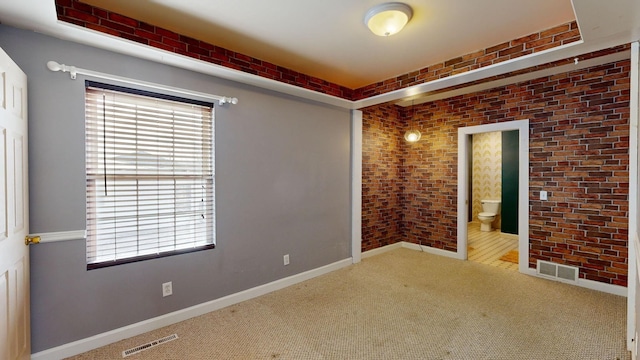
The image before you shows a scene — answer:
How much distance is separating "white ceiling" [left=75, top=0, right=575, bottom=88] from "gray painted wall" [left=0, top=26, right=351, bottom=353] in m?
0.41

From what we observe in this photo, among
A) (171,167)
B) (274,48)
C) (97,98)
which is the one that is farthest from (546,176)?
(97,98)

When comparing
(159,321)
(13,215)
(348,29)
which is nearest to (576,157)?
(348,29)

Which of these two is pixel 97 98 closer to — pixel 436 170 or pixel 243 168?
pixel 243 168

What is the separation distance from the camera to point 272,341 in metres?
2.24

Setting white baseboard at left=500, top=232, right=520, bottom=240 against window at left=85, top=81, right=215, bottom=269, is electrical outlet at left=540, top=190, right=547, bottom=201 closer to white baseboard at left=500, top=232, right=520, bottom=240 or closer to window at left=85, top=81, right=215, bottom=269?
white baseboard at left=500, top=232, right=520, bottom=240

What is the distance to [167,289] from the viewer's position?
246cm

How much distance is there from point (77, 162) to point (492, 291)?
412cm

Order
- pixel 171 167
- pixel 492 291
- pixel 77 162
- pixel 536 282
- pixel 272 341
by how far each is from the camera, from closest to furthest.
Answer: pixel 77 162 < pixel 272 341 < pixel 171 167 < pixel 492 291 < pixel 536 282

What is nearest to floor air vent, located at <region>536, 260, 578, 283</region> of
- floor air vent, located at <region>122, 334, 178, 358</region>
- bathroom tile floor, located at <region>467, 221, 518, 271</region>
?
bathroom tile floor, located at <region>467, 221, 518, 271</region>

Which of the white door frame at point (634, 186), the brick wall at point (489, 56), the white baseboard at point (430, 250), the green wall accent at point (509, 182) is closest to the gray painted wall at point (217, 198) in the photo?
the brick wall at point (489, 56)

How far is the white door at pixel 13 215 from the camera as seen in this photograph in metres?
1.50

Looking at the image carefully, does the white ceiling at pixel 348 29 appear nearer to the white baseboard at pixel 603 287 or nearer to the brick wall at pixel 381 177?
the brick wall at pixel 381 177

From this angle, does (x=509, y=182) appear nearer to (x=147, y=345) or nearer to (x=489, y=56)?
(x=489, y=56)

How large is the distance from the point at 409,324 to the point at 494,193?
17.6 ft
